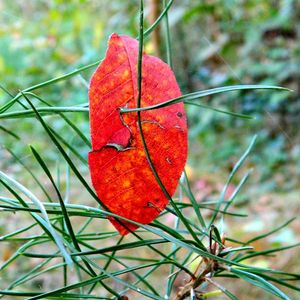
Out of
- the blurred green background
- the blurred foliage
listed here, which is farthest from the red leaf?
the blurred foliage

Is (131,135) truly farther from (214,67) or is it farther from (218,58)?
(214,67)

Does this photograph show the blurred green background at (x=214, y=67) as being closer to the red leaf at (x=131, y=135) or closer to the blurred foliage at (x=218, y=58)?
the blurred foliage at (x=218, y=58)

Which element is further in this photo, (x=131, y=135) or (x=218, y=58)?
(x=218, y=58)

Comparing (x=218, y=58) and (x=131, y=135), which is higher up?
(x=218, y=58)

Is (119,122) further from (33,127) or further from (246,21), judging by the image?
(246,21)

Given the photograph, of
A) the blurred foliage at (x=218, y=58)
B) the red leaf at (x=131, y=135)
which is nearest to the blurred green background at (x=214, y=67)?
the blurred foliage at (x=218, y=58)

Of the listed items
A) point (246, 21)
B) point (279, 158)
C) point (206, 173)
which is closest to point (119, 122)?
point (206, 173)

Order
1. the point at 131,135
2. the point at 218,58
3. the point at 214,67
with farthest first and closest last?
the point at 214,67 < the point at 218,58 < the point at 131,135

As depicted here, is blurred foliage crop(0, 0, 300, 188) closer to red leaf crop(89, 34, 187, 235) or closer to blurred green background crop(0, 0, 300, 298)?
blurred green background crop(0, 0, 300, 298)

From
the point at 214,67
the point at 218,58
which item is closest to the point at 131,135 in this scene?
the point at 218,58
